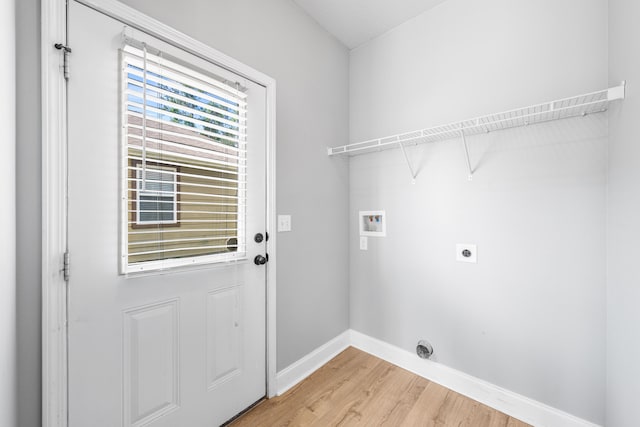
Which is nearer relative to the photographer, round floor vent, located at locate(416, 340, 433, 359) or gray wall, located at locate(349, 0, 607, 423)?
gray wall, located at locate(349, 0, 607, 423)

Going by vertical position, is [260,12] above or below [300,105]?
above

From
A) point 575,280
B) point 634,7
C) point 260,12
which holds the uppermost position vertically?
point 260,12

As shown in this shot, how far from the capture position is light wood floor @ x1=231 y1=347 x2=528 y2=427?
1.55 meters

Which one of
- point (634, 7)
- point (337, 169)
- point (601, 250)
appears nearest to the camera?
point (634, 7)

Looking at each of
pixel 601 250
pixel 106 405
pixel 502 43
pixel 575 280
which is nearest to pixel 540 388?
pixel 575 280

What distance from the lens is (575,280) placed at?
142 centimetres

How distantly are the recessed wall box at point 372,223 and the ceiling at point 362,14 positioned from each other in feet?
4.93

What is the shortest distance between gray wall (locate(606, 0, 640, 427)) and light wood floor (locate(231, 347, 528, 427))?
0.65 m

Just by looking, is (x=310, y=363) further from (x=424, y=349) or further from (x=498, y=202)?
(x=498, y=202)

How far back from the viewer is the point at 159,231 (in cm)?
125

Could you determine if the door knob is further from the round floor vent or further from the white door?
the round floor vent

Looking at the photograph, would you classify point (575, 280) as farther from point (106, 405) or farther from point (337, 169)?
point (106, 405)

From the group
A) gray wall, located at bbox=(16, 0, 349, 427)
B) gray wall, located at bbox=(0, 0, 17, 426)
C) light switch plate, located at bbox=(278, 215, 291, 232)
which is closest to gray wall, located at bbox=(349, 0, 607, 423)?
gray wall, located at bbox=(16, 0, 349, 427)

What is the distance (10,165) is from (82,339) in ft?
2.25
